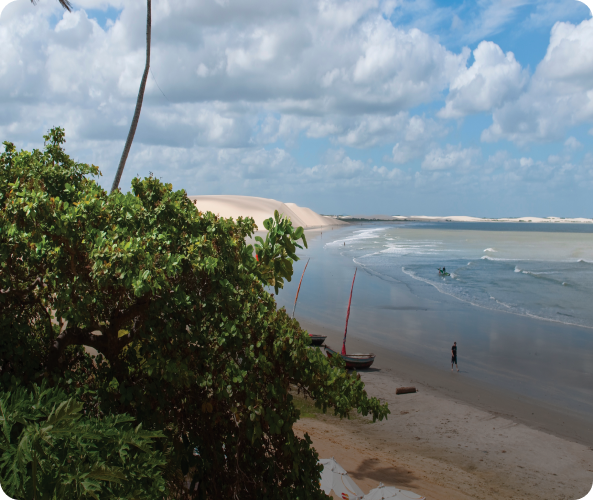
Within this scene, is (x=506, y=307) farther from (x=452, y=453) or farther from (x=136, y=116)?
(x=136, y=116)

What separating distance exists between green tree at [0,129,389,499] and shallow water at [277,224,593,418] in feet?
55.9

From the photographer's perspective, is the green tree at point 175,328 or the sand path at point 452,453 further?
the sand path at point 452,453

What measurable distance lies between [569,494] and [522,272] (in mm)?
46650

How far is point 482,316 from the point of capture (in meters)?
34.1

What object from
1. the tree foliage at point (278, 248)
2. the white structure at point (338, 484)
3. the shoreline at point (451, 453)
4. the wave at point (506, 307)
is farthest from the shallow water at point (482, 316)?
the tree foliage at point (278, 248)

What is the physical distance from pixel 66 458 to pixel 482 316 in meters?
33.9

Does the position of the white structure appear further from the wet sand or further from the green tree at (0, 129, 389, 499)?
the green tree at (0, 129, 389, 499)

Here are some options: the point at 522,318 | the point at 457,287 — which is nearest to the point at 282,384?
the point at 522,318

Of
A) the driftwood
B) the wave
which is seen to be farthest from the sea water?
the driftwood

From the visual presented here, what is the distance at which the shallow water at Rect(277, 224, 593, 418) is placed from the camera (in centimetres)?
2294

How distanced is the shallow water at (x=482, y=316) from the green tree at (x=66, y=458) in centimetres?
1950

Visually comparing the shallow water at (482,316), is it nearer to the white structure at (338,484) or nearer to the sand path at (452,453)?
the sand path at (452,453)

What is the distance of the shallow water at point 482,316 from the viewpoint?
2294 centimetres

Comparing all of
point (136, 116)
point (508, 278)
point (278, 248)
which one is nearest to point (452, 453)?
point (278, 248)
